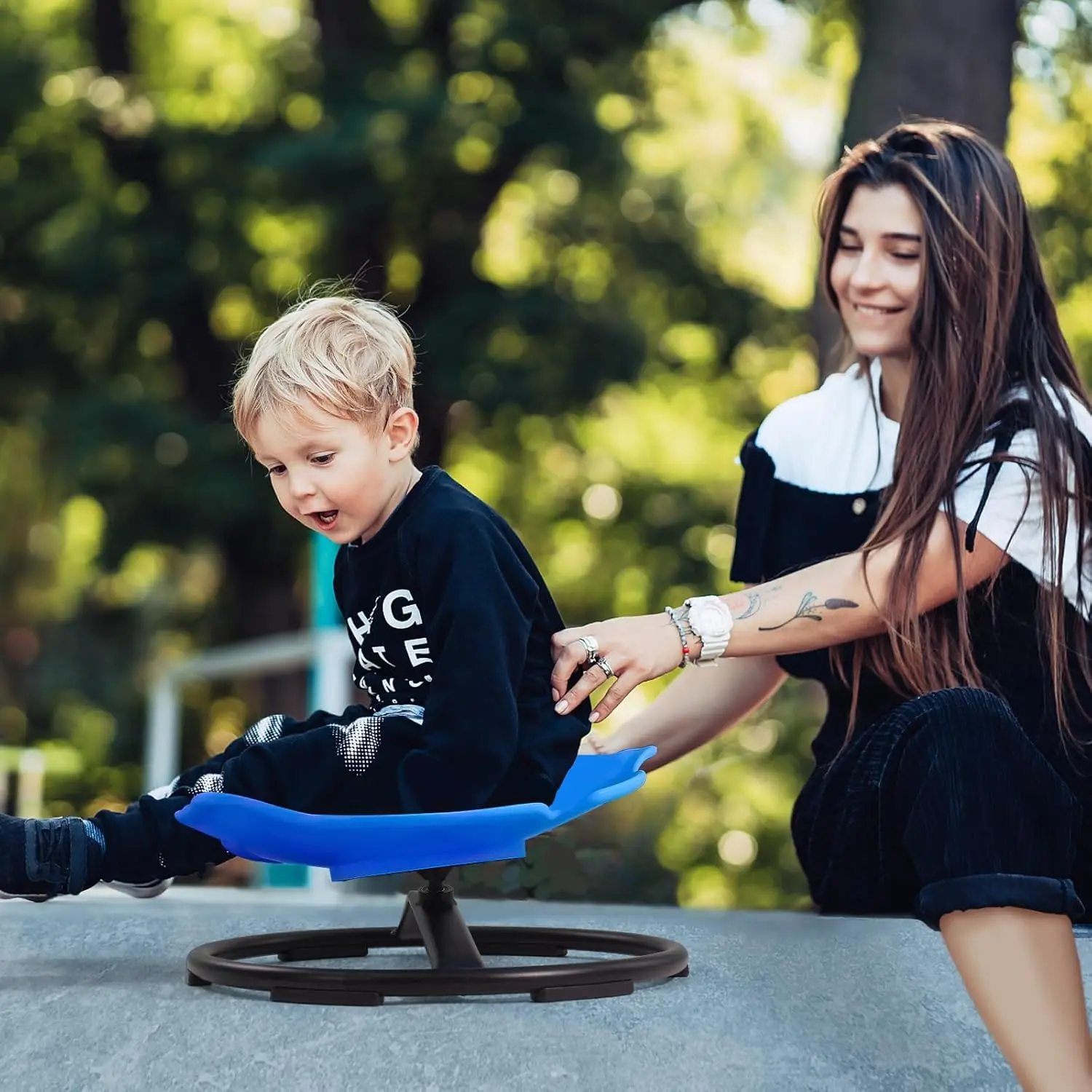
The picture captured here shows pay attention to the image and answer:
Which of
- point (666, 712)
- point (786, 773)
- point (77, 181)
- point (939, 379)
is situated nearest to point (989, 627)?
point (939, 379)

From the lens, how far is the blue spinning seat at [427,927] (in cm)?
161

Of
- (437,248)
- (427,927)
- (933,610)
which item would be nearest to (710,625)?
(933,610)

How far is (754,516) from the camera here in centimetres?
239

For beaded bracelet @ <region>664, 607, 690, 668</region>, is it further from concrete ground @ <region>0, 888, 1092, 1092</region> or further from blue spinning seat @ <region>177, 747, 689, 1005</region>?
concrete ground @ <region>0, 888, 1092, 1092</region>

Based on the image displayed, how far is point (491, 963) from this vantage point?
2.19 m

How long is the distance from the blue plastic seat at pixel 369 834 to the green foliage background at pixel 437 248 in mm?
5084

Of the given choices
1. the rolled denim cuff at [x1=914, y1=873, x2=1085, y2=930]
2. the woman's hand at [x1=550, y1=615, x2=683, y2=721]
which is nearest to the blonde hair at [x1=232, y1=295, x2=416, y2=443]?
the woman's hand at [x1=550, y1=615, x2=683, y2=721]

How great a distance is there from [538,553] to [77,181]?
353 cm

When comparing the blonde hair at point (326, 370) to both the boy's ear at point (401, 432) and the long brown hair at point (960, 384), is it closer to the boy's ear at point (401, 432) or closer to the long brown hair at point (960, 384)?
the boy's ear at point (401, 432)

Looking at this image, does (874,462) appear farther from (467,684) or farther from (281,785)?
(281,785)

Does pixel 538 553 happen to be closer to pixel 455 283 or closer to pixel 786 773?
pixel 455 283

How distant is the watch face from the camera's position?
6.45ft

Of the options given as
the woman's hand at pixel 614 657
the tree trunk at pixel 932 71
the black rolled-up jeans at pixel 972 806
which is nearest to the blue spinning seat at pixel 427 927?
the woman's hand at pixel 614 657

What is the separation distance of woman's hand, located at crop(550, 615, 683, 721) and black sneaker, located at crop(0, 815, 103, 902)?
1.93 feet
